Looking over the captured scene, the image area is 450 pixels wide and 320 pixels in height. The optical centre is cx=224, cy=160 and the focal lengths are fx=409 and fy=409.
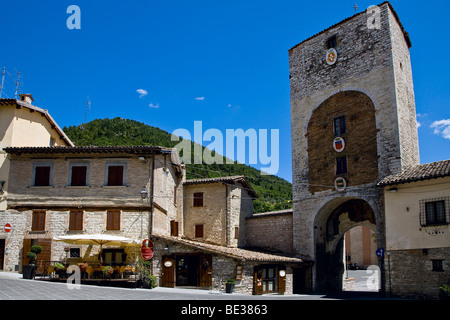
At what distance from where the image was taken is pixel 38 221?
78.6ft

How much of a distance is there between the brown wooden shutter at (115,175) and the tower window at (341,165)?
14468 millimetres

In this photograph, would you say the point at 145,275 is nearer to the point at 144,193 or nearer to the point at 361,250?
the point at 144,193

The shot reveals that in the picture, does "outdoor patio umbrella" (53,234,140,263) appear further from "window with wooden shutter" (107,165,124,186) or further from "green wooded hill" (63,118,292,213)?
"green wooded hill" (63,118,292,213)

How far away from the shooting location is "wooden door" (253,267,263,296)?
23300 mm

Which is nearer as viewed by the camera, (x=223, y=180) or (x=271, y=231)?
(x=223, y=180)

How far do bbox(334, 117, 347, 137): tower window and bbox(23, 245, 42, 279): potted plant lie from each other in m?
20.3

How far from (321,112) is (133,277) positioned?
17321 millimetres

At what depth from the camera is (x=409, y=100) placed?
2859 centimetres

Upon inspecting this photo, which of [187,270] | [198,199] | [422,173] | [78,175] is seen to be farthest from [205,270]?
[422,173]

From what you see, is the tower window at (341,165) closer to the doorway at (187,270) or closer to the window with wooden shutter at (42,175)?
the doorway at (187,270)

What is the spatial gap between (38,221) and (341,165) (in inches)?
772

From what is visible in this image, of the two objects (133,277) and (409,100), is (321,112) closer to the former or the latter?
(409,100)

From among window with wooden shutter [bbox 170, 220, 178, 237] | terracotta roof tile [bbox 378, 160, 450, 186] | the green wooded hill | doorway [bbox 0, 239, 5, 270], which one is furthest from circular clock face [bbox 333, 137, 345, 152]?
doorway [bbox 0, 239, 5, 270]
